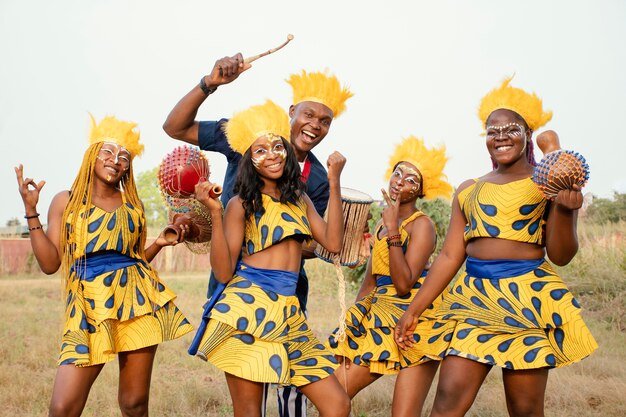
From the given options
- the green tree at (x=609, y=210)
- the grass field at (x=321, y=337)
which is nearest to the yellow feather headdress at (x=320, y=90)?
the grass field at (x=321, y=337)

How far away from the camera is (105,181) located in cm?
445

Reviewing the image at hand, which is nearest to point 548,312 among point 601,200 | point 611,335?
point 611,335

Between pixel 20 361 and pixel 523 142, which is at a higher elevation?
pixel 523 142

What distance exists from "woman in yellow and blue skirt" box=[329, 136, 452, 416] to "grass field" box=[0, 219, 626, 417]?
151cm

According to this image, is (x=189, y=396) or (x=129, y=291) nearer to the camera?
(x=129, y=291)

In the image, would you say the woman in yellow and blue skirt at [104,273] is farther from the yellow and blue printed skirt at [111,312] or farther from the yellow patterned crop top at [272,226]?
the yellow patterned crop top at [272,226]

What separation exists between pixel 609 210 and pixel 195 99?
12743 mm

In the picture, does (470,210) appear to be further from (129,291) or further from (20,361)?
(20,361)

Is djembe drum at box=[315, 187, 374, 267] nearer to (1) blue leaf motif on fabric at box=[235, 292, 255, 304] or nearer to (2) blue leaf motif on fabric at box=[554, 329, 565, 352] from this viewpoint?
(1) blue leaf motif on fabric at box=[235, 292, 255, 304]

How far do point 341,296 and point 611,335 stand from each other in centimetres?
588

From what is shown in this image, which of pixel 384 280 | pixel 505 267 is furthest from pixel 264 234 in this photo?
pixel 505 267

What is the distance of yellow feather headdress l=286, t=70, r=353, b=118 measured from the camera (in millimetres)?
4846

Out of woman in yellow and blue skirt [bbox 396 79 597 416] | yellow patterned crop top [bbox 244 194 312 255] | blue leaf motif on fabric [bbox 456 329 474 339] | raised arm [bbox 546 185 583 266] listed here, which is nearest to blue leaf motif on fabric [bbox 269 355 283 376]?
yellow patterned crop top [bbox 244 194 312 255]

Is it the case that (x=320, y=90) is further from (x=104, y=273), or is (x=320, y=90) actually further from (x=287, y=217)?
(x=104, y=273)
